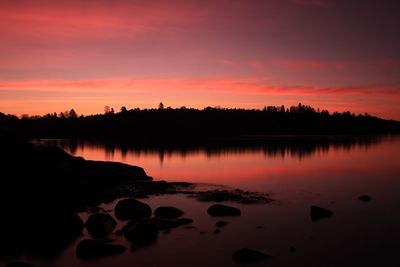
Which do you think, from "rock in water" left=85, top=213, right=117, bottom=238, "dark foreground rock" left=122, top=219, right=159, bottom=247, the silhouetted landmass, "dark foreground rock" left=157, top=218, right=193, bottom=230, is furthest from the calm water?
the silhouetted landmass

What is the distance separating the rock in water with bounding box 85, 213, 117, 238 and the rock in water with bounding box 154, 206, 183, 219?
290cm

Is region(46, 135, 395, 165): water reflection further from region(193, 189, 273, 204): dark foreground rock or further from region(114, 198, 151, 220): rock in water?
region(114, 198, 151, 220): rock in water

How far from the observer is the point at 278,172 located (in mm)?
43969

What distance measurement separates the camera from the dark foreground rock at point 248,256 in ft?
49.0

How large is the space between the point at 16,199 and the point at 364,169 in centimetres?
4024

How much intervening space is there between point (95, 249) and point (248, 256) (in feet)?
20.7

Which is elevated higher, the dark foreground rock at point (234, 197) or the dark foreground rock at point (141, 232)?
the dark foreground rock at point (141, 232)

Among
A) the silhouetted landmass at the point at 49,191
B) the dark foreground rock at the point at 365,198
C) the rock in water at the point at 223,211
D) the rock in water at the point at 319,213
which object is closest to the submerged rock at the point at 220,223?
the rock in water at the point at 223,211

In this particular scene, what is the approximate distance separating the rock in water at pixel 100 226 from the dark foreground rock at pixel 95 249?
6.29 ft

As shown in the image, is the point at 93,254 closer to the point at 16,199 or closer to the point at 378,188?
the point at 16,199

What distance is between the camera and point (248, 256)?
15.0 metres

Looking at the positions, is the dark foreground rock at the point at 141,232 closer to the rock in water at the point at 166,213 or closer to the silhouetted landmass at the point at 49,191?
the silhouetted landmass at the point at 49,191

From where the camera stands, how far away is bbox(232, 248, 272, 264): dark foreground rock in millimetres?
14945

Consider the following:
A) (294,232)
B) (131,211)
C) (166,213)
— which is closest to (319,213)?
(294,232)
